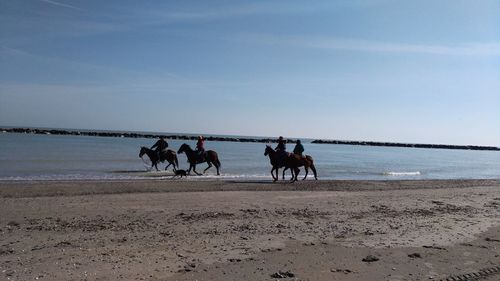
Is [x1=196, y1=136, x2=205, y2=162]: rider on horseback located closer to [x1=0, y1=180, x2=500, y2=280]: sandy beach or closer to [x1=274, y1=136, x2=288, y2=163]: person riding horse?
[x1=274, y1=136, x2=288, y2=163]: person riding horse

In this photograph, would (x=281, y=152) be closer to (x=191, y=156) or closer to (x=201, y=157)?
(x=201, y=157)

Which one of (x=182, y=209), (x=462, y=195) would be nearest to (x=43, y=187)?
(x=182, y=209)

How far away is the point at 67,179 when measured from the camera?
20797 millimetres

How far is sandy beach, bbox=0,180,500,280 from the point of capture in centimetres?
698

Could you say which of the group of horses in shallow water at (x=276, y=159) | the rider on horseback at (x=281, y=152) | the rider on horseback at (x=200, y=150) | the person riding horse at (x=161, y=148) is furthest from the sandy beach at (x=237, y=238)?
the person riding horse at (x=161, y=148)

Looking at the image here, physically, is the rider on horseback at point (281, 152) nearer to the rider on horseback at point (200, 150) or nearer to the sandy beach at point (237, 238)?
the rider on horseback at point (200, 150)

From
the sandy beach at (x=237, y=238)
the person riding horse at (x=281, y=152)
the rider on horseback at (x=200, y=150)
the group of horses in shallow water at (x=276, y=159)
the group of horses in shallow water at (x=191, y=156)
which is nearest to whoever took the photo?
the sandy beach at (x=237, y=238)

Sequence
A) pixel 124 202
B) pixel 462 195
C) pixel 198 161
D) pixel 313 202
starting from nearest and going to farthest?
1. pixel 124 202
2. pixel 313 202
3. pixel 462 195
4. pixel 198 161

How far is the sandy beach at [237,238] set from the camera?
22.9 ft

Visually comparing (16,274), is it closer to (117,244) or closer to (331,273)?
(117,244)

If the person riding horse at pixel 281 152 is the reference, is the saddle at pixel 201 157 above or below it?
below

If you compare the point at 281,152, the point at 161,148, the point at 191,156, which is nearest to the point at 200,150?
the point at 191,156

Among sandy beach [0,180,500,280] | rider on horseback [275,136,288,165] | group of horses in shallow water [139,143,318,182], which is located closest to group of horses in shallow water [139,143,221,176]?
group of horses in shallow water [139,143,318,182]

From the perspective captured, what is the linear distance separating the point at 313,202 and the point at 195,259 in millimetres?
7611
